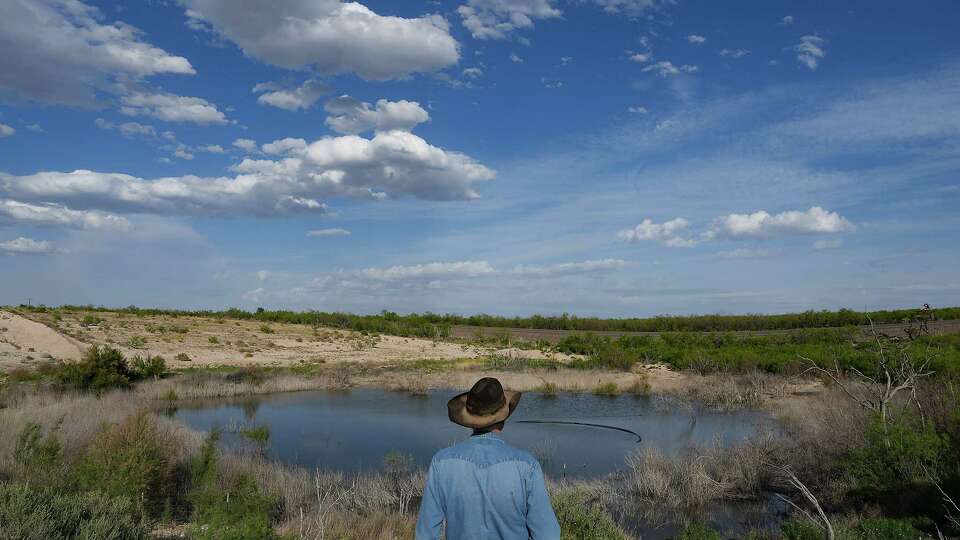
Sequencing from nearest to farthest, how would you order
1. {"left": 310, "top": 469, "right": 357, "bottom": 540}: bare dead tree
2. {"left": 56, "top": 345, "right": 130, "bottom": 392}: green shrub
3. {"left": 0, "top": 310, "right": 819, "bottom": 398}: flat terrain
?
1. {"left": 310, "top": 469, "right": 357, "bottom": 540}: bare dead tree
2. {"left": 56, "top": 345, "right": 130, "bottom": 392}: green shrub
3. {"left": 0, "top": 310, "right": 819, "bottom": 398}: flat terrain

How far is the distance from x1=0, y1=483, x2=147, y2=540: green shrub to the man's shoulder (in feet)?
12.2


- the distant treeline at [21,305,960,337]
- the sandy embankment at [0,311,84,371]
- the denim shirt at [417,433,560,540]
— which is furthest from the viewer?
the distant treeline at [21,305,960,337]

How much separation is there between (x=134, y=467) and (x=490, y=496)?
8.20m

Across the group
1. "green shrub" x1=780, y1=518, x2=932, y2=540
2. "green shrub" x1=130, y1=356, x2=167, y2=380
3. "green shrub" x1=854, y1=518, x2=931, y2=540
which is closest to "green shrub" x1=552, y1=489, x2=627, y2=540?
"green shrub" x1=780, y1=518, x2=932, y2=540

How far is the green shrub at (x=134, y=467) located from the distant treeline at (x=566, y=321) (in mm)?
44261

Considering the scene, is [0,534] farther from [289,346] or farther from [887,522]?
[289,346]

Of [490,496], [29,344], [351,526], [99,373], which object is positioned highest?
[490,496]

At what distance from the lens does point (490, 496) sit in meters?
3.69

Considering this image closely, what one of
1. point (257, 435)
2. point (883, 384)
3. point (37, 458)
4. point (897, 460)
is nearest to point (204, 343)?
point (257, 435)

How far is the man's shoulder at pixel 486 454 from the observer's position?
372cm

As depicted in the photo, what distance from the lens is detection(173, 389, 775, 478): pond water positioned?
17.0 m

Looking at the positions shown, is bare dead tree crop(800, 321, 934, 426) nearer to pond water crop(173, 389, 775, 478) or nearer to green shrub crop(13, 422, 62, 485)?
pond water crop(173, 389, 775, 478)

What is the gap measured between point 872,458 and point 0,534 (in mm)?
11596

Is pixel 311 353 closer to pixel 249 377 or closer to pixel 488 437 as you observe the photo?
pixel 249 377
